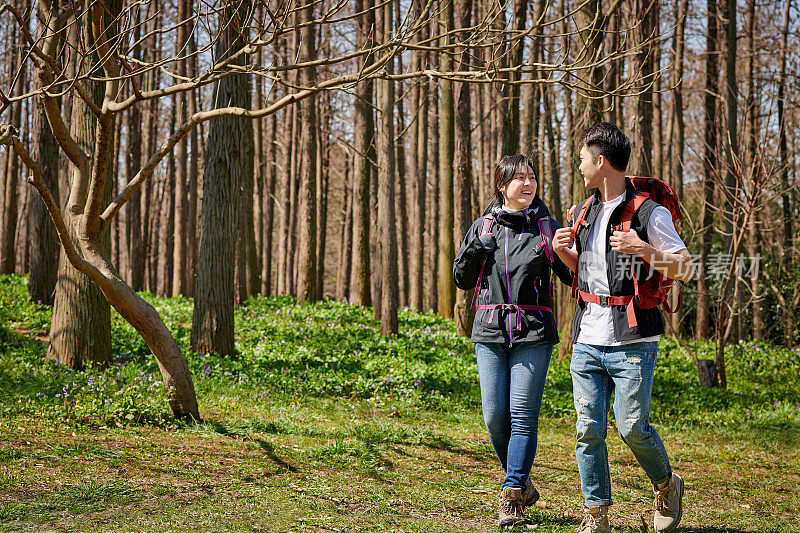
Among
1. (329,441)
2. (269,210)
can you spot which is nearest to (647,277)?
(329,441)

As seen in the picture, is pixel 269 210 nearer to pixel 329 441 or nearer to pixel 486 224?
pixel 329 441

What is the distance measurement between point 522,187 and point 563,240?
1.95 feet

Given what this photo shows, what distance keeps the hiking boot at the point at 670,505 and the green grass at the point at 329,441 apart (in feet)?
1.15

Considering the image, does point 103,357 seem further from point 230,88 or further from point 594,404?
point 594,404

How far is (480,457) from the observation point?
21.6 feet

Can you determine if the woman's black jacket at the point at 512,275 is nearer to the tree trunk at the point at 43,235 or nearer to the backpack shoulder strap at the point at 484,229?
the backpack shoulder strap at the point at 484,229

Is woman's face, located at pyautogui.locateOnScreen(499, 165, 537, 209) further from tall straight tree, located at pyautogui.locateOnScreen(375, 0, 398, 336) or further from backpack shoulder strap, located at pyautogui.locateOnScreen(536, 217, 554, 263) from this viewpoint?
tall straight tree, located at pyautogui.locateOnScreen(375, 0, 398, 336)

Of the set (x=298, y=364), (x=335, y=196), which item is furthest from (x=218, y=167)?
(x=335, y=196)

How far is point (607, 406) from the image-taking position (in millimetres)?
3646

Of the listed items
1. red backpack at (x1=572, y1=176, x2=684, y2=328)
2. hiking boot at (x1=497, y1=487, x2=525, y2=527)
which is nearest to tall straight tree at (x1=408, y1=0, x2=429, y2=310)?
red backpack at (x1=572, y1=176, x2=684, y2=328)

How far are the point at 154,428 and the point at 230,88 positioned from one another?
5.47 meters

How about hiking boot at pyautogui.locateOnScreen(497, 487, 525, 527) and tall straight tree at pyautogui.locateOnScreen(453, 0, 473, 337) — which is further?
tall straight tree at pyautogui.locateOnScreen(453, 0, 473, 337)

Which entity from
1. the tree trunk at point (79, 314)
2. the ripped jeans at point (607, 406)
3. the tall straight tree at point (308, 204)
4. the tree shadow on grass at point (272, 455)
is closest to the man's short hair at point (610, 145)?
the ripped jeans at point (607, 406)

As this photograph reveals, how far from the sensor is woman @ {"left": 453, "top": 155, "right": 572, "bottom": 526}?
4.00 metres
